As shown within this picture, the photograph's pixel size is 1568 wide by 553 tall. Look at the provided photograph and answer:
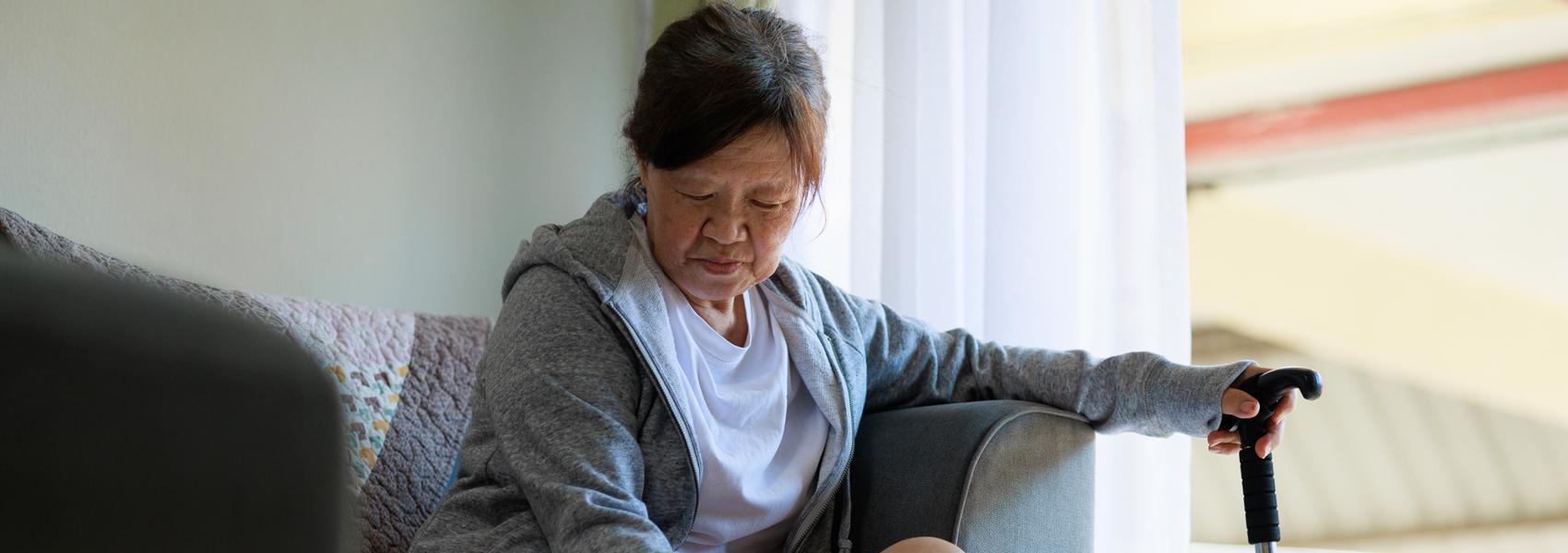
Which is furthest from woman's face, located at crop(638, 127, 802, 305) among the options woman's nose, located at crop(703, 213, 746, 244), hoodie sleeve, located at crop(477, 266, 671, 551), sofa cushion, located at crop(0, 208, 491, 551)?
sofa cushion, located at crop(0, 208, 491, 551)

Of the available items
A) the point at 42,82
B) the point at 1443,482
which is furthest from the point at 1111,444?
the point at 42,82

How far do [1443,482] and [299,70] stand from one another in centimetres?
219

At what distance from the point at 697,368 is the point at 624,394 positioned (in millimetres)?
106

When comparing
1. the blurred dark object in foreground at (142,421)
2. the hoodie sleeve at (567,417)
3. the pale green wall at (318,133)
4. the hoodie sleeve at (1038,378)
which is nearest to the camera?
the blurred dark object in foreground at (142,421)

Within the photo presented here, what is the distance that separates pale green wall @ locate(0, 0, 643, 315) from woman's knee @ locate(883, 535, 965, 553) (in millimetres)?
604

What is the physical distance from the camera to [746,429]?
1.19 m

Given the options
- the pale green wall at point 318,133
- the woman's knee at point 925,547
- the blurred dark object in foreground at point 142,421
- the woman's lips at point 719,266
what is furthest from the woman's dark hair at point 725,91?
the blurred dark object in foreground at point 142,421

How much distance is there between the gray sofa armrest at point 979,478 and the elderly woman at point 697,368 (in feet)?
0.14

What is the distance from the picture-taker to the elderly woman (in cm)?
106

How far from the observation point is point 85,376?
0.16 meters

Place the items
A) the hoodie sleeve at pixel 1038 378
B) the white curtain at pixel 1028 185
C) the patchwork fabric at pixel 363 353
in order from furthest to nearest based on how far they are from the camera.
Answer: the white curtain at pixel 1028 185
the patchwork fabric at pixel 363 353
the hoodie sleeve at pixel 1038 378

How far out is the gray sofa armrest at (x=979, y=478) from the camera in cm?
118

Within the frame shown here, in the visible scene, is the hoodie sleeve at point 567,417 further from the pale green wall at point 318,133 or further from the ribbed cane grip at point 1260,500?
the ribbed cane grip at point 1260,500

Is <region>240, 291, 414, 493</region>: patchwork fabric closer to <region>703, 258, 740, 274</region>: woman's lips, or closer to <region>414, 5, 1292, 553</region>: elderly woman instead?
<region>414, 5, 1292, 553</region>: elderly woman
